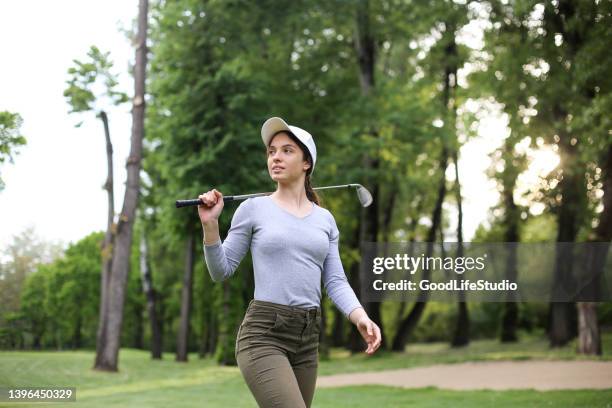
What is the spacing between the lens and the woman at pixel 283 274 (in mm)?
3261

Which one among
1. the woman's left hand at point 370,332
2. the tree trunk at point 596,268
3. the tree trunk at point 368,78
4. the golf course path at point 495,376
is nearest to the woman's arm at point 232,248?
the woman's left hand at point 370,332

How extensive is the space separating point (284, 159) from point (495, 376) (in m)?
12.4

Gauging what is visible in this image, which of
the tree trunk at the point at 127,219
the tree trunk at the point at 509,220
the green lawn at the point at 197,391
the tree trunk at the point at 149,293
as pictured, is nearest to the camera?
the green lawn at the point at 197,391

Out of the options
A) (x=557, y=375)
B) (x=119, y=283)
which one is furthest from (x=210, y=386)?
(x=557, y=375)

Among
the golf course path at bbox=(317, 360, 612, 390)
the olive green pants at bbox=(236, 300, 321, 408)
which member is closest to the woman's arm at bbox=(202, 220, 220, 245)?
the olive green pants at bbox=(236, 300, 321, 408)

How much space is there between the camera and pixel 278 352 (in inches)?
130

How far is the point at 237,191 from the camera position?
18.5 m

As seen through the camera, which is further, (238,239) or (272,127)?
(272,127)

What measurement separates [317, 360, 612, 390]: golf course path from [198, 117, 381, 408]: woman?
9.91 metres

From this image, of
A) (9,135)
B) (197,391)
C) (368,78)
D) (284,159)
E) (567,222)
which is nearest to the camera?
(284,159)

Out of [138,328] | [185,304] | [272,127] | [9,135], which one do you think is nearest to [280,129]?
[272,127]

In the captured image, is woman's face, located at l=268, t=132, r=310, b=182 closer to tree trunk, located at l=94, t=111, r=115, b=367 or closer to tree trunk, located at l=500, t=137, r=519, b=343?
tree trunk, located at l=500, t=137, r=519, b=343

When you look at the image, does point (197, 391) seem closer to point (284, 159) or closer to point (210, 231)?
point (284, 159)

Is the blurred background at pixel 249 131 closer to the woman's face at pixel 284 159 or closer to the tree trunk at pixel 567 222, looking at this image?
the tree trunk at pixel 567 222
